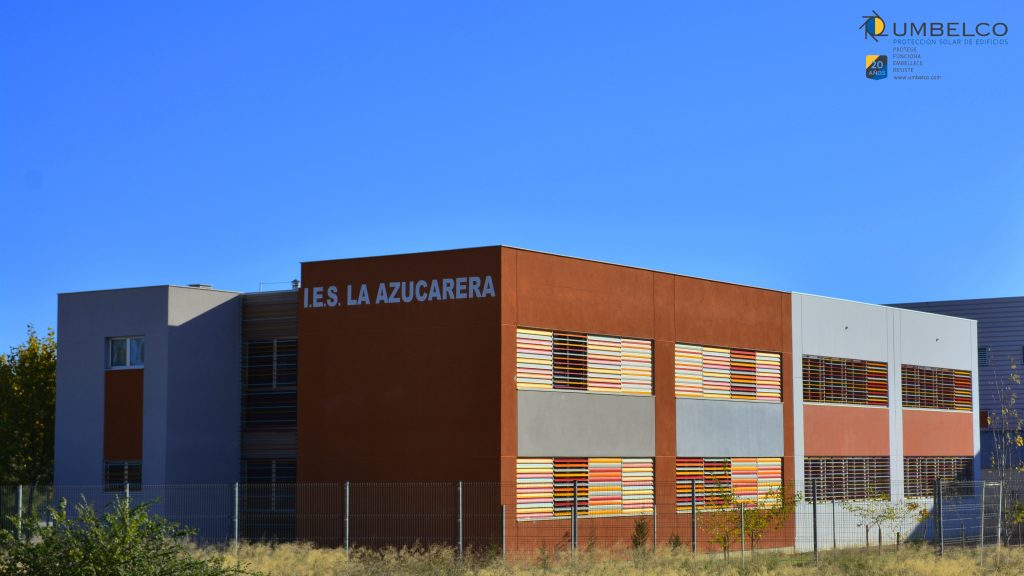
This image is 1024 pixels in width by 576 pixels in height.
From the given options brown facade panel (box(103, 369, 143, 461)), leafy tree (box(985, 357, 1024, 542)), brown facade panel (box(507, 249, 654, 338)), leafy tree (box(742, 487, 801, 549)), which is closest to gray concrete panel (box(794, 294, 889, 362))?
leafy tree (box(985, 357, 1024, 542))

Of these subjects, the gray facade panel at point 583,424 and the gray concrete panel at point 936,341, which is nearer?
the gray facade panel at point 583,424

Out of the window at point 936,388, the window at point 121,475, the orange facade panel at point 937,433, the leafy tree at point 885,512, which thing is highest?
the window at point 936,388

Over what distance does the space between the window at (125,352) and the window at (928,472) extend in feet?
90.2

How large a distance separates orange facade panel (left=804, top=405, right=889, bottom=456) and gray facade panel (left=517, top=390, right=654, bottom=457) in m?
Answer: 8.94

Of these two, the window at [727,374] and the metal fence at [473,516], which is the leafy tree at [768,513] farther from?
the window at [727,374]

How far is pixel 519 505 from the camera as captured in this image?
109 feet

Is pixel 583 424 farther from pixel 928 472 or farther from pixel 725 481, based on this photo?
pixel 928 472

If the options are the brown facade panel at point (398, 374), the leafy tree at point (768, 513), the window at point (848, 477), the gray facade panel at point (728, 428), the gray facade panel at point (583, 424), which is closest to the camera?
the brown facade panel at point (398, 374)

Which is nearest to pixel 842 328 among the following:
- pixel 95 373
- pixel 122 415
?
pixel 122 415

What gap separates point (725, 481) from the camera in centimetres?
4056

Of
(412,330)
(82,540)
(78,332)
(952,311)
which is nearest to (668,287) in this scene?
(412,330)

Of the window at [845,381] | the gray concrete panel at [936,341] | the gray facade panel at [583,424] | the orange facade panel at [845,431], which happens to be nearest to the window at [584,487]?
the gray facade panel at [583,424]

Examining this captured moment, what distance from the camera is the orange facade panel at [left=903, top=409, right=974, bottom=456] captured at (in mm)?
49969

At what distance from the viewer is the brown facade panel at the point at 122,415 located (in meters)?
38.2
